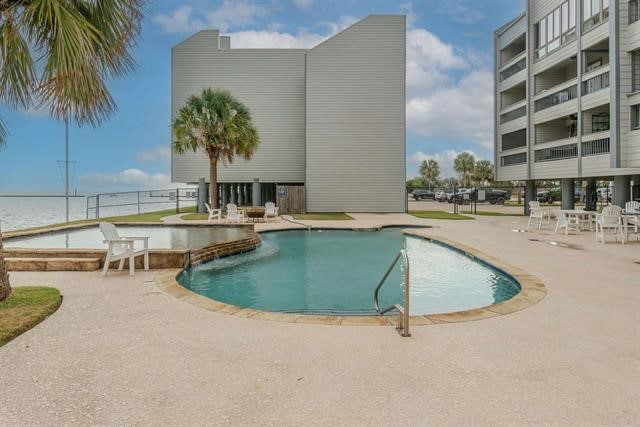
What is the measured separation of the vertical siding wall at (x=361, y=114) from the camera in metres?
23.1

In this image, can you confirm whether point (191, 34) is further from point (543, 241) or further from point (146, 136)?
point (543, 241)

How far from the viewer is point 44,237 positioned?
11031mm

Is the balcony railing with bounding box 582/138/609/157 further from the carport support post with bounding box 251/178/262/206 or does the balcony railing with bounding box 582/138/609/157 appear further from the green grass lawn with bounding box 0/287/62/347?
the green grass lawn with bounding box 0/287/62/347

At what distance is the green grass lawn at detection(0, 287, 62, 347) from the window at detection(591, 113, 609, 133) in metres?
22.3

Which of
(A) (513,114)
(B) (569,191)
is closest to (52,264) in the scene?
(B) (569,191)

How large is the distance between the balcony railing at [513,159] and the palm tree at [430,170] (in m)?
40.8

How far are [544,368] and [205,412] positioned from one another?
8.23ft

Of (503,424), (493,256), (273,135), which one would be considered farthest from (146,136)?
(503,424)

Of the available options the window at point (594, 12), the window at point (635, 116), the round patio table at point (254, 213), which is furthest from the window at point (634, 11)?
the round patio table at point (254, 213)

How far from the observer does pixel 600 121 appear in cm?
1911

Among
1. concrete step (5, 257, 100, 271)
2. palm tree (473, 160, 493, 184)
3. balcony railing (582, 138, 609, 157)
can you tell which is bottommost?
concrete step (5, 257, 100, 271)

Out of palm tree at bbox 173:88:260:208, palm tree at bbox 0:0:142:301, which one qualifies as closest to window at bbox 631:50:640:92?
palm tree at bbox 173:88:260:208

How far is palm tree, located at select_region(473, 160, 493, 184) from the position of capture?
60938 millimetres

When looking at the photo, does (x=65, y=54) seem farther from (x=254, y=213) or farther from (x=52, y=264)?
(x=254, y=213)
